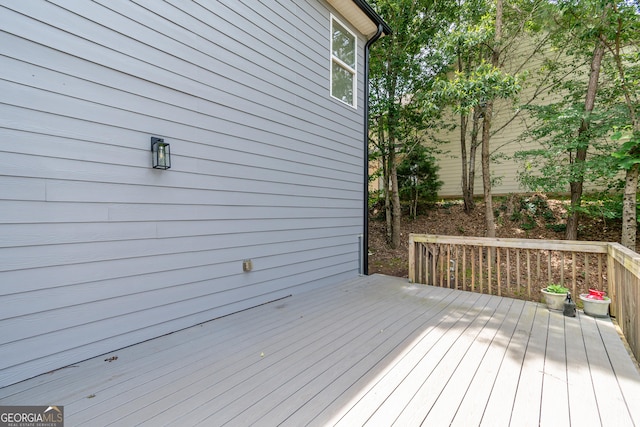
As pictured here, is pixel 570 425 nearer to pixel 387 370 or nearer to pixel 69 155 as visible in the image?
pixel 387 370

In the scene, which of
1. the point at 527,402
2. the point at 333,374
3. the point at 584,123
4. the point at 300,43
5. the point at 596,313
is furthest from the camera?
the point at 584,123

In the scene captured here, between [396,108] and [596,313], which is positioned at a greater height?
[396,108]

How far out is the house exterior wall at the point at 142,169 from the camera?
1.88 metres

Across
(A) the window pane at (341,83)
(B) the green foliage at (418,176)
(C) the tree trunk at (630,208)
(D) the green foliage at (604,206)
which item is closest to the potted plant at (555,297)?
(C) the tree trunk at (630,208)

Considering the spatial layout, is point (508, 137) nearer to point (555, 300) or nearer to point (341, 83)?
point (341, 83)

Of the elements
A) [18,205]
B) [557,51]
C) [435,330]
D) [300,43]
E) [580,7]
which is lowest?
[435,330]

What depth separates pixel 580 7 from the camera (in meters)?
4.97

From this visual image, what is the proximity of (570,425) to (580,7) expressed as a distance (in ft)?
22.0

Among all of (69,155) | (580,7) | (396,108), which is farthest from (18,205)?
(580,7)

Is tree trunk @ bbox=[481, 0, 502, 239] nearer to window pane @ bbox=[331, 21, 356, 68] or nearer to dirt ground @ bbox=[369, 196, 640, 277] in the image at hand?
dirt ground @ bbox=[369, 196, 640, 277]

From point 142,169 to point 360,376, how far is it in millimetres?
2389

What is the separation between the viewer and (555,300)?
324 centimetres

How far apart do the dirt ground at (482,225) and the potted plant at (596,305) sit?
118 inches

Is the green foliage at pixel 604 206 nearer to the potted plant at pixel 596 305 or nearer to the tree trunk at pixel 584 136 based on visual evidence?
the tree trunk at pixel 584 136
